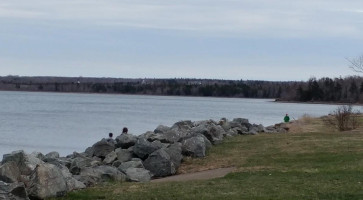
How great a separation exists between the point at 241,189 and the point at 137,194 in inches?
70.9

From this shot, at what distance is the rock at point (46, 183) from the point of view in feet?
35.9

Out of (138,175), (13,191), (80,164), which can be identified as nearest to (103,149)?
(80,164)

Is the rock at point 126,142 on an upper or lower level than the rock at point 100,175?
upper

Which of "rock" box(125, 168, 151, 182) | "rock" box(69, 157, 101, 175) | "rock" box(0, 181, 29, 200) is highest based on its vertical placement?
"rock" box(0, 181, 29, 200)

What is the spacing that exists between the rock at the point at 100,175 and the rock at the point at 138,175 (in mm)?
185

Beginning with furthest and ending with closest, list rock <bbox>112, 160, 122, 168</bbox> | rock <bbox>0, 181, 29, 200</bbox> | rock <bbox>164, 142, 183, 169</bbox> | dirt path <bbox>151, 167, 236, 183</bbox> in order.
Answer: rock <bbox>112, 160, 122, 168</bbox> → rock <bbox>164, 142, 183, 169</bbox> → dirt path <bbox>151, 167, 236, 183</bbox> → rock <bbox>0, 181, 29, 200</bbox>

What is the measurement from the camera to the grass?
36.7ft

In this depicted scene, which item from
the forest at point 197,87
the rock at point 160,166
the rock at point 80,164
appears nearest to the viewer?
the rock at point 80,164

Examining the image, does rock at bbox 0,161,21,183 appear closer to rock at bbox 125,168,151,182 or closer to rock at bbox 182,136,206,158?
rock at bbox 125,168,151,182

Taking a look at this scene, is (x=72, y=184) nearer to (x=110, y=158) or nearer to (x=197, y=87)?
(x=110, y=158)

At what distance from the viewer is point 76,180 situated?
12.5 m

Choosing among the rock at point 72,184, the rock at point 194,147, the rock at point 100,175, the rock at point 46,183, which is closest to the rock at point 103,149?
the rock at point 194,147

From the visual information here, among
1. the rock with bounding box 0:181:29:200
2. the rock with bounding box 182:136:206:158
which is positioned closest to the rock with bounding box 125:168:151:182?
the rock with bounding box 182:136:206:158

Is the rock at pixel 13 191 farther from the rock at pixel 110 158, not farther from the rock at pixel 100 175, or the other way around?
the rock at pixel 110 158
